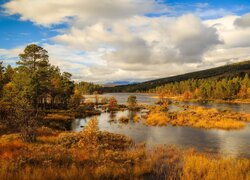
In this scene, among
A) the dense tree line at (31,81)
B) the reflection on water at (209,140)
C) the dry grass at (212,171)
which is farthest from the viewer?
the dense tree line at (31,81)

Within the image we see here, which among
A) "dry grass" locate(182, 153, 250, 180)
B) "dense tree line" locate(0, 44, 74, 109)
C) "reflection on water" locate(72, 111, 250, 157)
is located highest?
"dense tree line" locate(0, 44, 74, 109)

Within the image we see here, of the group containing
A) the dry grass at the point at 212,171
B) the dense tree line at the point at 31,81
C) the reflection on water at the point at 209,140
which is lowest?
the reflection on water at the point at 209,140

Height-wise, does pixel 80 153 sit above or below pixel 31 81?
below

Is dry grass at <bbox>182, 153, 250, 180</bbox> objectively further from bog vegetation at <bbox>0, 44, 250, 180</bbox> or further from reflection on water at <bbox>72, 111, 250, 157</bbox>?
reflection on water at <bbox>72, 111, 250, 157</bbox>

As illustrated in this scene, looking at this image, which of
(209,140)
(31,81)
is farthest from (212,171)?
(31,81)

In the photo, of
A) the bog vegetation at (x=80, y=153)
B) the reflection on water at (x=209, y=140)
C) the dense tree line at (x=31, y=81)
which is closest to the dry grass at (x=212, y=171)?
the bog vegetation at (x=80, y=153)

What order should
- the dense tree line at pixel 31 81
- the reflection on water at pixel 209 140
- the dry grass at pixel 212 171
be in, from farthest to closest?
the dense tree line at pixel 31 81, the reflection on water at pixel 209 140, the dry grass at pixel 212 171

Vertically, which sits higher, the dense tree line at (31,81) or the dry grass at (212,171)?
the dense tree line at (31,81)

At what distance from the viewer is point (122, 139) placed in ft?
103

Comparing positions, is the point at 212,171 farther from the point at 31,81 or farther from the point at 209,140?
the point at 31,81

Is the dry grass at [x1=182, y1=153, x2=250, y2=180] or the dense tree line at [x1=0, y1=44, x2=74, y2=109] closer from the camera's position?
the dry grass at [x1=182, y1=153, x2=250, y2=180]

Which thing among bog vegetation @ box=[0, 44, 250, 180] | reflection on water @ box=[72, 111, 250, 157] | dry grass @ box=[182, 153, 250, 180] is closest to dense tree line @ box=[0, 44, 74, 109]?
bog vegetation @ box=[0, 44, 250, 180]

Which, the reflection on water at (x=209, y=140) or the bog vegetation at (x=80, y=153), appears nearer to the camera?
the bog vegetation at (x=80, y=153)

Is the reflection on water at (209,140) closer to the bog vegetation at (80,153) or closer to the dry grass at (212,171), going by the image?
the bog vegetation at (80,153)
